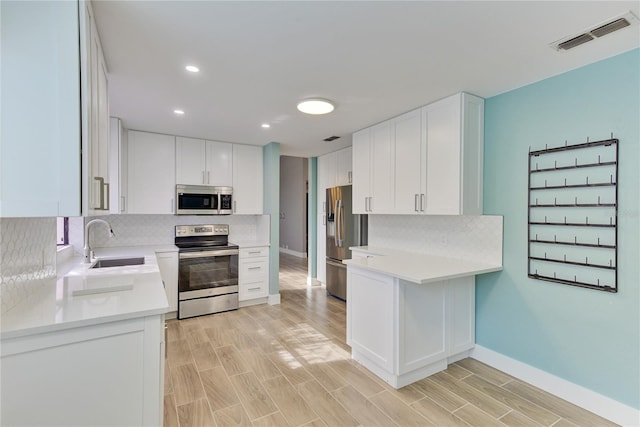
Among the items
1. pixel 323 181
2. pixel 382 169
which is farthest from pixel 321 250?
pixel 382 169

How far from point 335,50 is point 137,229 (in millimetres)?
3607

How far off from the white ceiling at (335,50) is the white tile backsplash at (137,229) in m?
1.59

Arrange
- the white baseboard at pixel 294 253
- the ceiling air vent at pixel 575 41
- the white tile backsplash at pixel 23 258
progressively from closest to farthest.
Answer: the white tile backsplash at pixel 23 258 < the ceiling air vent at pixel 575 41 < the white baseboard at pixel 294 253

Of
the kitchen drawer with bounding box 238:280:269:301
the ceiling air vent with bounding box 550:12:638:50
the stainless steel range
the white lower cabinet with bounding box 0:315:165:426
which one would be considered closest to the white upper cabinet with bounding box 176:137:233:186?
the stainless steel range

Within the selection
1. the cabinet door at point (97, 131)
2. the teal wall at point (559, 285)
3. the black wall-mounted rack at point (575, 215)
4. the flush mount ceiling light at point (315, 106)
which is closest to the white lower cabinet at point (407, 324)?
the teal wall at point (559, 285)

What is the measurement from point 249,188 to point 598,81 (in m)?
3.91

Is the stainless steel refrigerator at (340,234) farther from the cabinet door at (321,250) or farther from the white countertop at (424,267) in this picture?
the white countertop at (424,267)

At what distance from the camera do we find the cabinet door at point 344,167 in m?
4.77

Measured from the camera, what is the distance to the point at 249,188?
4.57 m

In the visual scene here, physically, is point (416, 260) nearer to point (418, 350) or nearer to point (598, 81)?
point (418, 350)

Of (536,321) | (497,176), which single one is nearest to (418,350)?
(536,321)

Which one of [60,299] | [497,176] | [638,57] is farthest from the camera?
[497,176]

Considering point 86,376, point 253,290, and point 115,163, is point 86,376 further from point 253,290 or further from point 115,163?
point 253,290

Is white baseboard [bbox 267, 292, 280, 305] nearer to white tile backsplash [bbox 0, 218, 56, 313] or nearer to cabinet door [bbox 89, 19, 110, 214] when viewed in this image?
white tile backsplash [bbox 0, 218, 56, 313]
